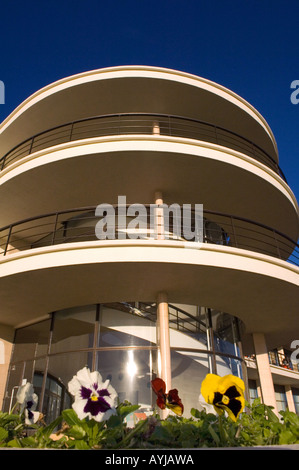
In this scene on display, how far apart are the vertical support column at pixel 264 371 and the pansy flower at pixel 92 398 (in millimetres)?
9770

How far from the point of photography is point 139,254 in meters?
7.80

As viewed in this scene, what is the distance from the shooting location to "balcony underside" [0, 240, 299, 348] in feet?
25.9

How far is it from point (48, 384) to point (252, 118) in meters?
11.4

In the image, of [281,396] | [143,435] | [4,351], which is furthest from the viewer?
[281,396]

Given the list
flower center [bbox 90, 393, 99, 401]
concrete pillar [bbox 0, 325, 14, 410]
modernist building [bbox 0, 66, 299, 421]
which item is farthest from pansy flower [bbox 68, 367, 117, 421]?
concrete pillar [bbox 0, 325, 14, 410]

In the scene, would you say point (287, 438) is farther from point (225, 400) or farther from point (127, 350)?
point (127, 350)

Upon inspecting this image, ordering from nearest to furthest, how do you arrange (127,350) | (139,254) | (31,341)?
(139,254)
(127,350)
(31,341)

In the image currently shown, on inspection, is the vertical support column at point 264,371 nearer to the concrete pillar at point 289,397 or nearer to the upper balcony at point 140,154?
the upper balcony at point 140,154

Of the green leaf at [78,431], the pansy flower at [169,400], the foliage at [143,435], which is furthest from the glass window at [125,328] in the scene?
the green leaf at [78,431]

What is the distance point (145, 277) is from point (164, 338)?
1.64 metres

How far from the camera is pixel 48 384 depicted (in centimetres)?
942

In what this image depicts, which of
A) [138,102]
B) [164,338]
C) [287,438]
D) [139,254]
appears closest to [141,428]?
[287,438]

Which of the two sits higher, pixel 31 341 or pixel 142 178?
pixel 142 178

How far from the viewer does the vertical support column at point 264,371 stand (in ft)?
36.1
